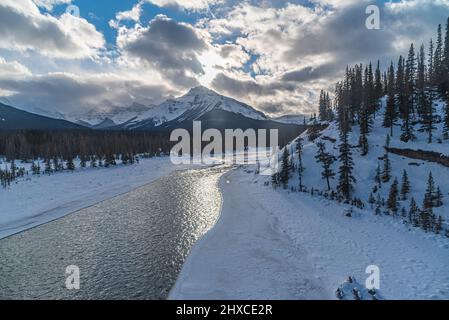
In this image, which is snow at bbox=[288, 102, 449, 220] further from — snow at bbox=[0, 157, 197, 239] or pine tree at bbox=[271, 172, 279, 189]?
snow at bbox=[0, 157, 197, 239]

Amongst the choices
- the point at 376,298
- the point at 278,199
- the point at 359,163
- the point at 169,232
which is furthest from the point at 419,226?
the point at 359,163

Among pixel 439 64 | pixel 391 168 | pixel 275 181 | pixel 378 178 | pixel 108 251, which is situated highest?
pixel 439 64

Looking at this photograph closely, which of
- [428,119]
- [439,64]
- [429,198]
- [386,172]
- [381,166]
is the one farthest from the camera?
[439,64]

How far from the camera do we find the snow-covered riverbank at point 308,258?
13.9 m

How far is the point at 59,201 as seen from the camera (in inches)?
1410

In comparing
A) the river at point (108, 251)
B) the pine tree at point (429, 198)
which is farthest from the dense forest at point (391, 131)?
the river at point (108, 251)

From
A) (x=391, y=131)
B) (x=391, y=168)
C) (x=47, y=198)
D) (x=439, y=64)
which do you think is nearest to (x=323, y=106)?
(x=439, y=64)

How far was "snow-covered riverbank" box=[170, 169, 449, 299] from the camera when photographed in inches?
548

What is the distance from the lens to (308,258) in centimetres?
1778

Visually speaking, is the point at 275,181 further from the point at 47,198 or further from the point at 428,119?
the point at 47,198

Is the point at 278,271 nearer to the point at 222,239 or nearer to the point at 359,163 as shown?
the point at 222,239

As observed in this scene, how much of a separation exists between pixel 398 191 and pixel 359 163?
1061 centimetres

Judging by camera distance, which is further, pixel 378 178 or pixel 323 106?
pixel 323 106

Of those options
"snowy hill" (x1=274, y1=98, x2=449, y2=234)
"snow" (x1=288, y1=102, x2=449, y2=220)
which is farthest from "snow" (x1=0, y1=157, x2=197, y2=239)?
"snow" (x1=288, y1=102, x2=449, y2=220)
